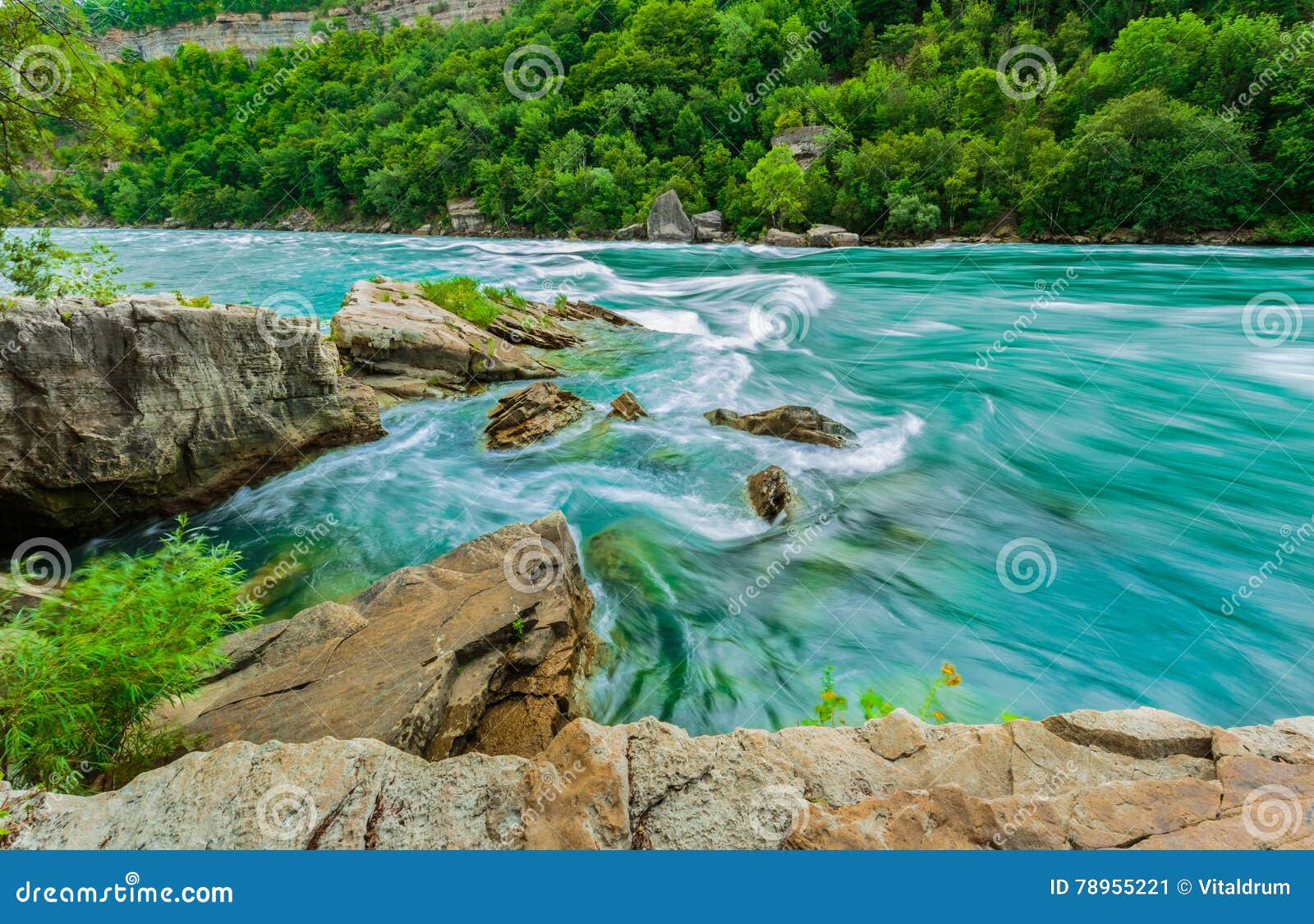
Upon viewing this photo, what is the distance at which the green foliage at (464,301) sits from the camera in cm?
1353

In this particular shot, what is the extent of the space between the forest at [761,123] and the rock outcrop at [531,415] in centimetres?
575

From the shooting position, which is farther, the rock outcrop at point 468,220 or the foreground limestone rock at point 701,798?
the rock outcrop at point 468,220

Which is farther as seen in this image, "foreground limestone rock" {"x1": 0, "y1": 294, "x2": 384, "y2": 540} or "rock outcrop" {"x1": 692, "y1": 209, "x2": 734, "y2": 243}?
"rock outcrop" {"x1": 692, "y1": 209, "x2": 734, "y2": 243}

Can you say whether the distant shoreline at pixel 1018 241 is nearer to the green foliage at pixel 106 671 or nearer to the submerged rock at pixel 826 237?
the submerged rock at pixel 826 237

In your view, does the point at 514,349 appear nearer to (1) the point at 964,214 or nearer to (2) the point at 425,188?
(1) the point at 964,214

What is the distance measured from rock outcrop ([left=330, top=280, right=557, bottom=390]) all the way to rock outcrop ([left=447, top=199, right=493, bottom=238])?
4790cm

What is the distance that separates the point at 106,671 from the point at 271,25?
18808cm

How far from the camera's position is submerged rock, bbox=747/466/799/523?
25.8ft

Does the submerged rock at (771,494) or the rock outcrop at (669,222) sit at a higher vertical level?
the rock outcrop at (669,222)

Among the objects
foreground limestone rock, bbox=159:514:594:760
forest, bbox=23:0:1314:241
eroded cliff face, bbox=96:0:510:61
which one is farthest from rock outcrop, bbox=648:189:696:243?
eroded cliff face, bbox=96:0:510:61

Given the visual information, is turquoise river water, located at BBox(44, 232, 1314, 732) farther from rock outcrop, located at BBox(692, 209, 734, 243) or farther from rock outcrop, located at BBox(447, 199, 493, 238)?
rock outcrop, located at BBox(447, 199, 493, 238)

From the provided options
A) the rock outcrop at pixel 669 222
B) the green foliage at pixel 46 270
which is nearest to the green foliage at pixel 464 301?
the green foliage at pixel 46 270

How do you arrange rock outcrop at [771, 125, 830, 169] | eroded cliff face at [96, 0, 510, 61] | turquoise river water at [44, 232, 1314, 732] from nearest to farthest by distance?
turquoise river water at [44, 232, 1314, 732]
rock outcrop at [771, 125, 830, 169]
eroded cliff face at [96, 0, 510, 61]

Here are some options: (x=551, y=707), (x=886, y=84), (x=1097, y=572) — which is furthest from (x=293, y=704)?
(x=886, y=84)
